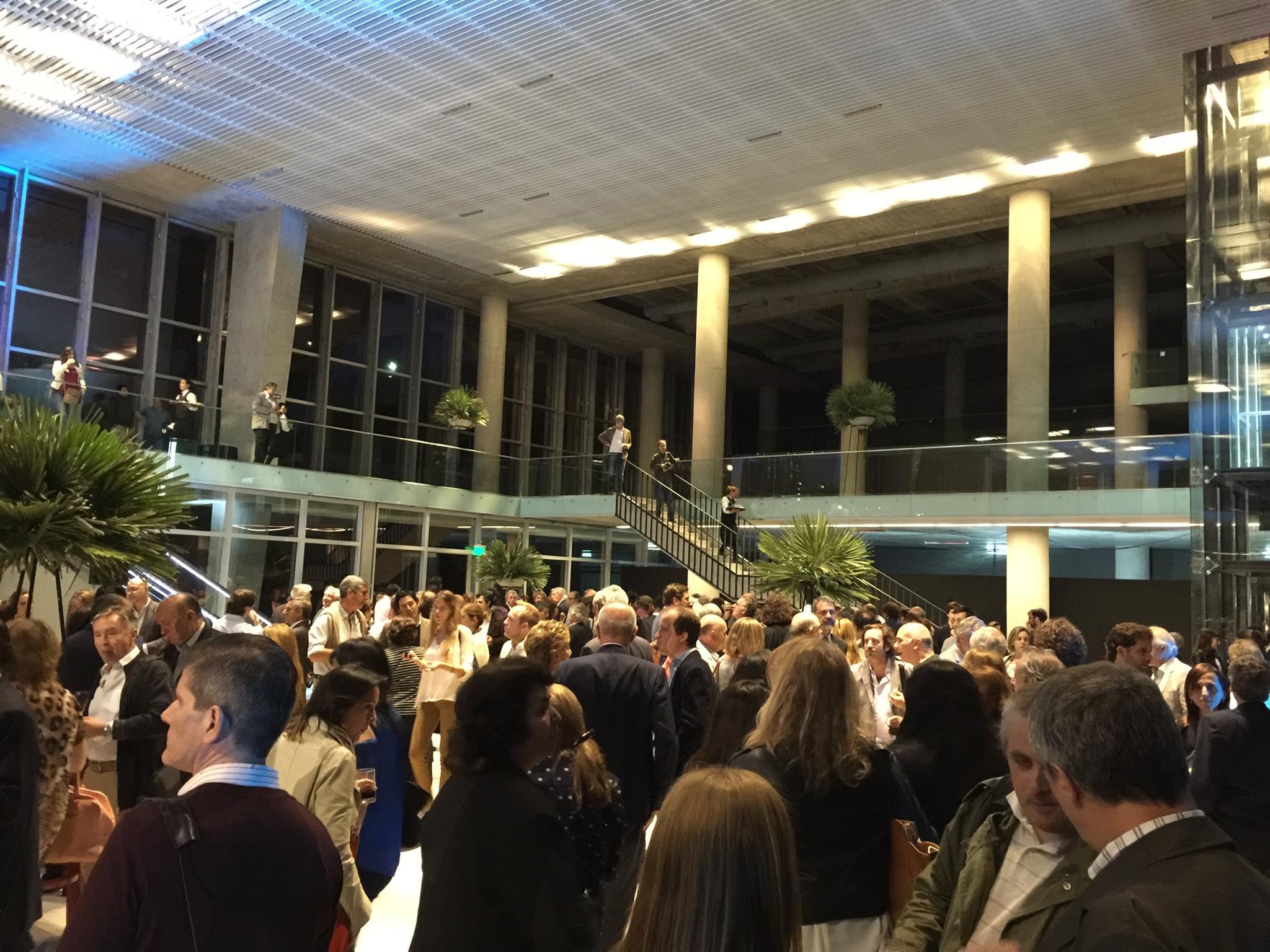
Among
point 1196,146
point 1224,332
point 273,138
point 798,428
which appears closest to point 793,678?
point 1224,332

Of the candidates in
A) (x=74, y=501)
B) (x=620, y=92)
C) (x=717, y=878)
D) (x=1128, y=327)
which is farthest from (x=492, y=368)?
(x=717, y=878)

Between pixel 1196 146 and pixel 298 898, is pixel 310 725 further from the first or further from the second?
pixel 1196 146

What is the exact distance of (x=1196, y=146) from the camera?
Answer: 447 inches

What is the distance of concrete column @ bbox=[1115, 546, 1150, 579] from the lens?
20750 millimetres

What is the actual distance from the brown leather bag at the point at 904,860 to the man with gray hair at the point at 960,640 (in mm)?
5560

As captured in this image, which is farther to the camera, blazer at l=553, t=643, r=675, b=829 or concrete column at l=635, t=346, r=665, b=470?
concrete column at l=635, t=346, r=665, b=470

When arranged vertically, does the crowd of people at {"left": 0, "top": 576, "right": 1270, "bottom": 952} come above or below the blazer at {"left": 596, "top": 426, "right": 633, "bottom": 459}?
below

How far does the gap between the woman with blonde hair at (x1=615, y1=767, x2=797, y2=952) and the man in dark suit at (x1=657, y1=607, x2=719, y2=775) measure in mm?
3422

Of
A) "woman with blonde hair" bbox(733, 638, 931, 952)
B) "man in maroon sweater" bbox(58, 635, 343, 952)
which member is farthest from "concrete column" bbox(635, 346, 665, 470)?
"man in maroon sweater" bbox(58, 635, 343, 952)

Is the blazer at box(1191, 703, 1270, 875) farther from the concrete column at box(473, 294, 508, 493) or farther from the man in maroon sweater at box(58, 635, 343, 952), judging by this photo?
the concrete column at box(473, 294, 508, 493)

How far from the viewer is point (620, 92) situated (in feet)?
45.7

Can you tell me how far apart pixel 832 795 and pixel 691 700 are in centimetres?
244

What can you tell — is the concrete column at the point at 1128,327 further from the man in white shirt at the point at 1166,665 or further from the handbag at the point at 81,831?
the handbag at the point at 81,831

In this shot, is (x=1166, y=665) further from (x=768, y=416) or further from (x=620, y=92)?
(x=768, y=416)
